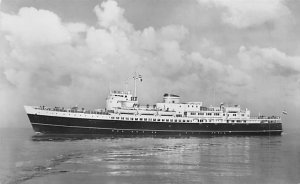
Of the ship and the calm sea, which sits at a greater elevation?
the ship

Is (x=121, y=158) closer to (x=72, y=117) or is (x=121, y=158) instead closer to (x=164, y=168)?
(x=164, y=168)

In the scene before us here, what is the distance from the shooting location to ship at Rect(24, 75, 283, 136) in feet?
197

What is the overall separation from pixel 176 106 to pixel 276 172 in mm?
41529

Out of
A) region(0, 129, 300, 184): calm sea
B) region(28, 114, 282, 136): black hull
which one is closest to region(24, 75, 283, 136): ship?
region(28, 114, 282, 136): black hull

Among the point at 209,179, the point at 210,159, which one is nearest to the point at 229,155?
the point at 210,159

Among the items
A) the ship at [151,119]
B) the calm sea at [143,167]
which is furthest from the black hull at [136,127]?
the calm sea at [143,167]

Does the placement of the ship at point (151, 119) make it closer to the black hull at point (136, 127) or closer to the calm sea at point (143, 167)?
the black hull at point (136, 127)

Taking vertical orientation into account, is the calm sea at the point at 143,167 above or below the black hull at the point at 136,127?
below

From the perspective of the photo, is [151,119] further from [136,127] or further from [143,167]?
[143,167]

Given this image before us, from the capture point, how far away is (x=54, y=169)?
27922 millimetres

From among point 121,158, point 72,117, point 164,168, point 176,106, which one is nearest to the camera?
point 164,168

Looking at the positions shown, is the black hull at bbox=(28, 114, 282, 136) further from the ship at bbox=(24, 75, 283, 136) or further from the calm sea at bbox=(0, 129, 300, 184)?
the calm sea at bbox=(0, 129, 300, 184)

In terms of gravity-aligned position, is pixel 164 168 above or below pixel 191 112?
below

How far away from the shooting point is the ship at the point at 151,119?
2359 inches
